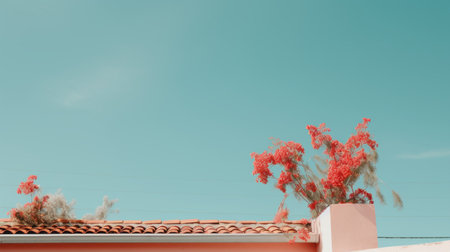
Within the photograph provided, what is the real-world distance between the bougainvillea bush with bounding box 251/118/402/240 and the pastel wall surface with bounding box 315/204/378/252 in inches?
24.1

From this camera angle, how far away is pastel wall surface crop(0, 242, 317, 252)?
10273mm

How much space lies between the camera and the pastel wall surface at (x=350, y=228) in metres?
9.36

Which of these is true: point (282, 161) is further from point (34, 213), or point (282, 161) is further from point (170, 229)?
point (34, 213)

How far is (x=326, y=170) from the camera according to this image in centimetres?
1091

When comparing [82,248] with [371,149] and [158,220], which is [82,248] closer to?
[158,220]

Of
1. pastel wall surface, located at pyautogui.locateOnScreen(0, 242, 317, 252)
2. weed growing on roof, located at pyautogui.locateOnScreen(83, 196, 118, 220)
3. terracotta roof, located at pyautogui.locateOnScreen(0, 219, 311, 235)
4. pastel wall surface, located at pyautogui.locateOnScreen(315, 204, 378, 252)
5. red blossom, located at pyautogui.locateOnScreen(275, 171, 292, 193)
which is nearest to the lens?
pastel wall surface, located at pyautogui.locateOnScreen(315, 204, 378, 252)

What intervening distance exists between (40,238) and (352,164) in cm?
671

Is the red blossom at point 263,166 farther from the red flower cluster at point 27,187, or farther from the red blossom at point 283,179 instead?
the red flower cluster at point 27,187

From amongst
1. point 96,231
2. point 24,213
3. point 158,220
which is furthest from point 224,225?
point 24,213

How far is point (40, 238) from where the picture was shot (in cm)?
1020

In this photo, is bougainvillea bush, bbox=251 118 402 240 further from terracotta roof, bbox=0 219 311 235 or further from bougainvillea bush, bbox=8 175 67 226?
bougainvillea bush, bbox=8 175 67 226

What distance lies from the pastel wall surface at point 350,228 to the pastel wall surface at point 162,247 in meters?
1.11

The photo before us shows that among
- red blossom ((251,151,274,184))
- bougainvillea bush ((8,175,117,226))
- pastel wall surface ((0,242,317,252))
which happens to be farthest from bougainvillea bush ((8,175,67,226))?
red blossom ((251,151,274,184))

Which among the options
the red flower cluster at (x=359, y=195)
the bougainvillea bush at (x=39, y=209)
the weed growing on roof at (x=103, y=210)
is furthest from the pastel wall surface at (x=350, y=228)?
the weed growing on roof at (x=103, y=210)
